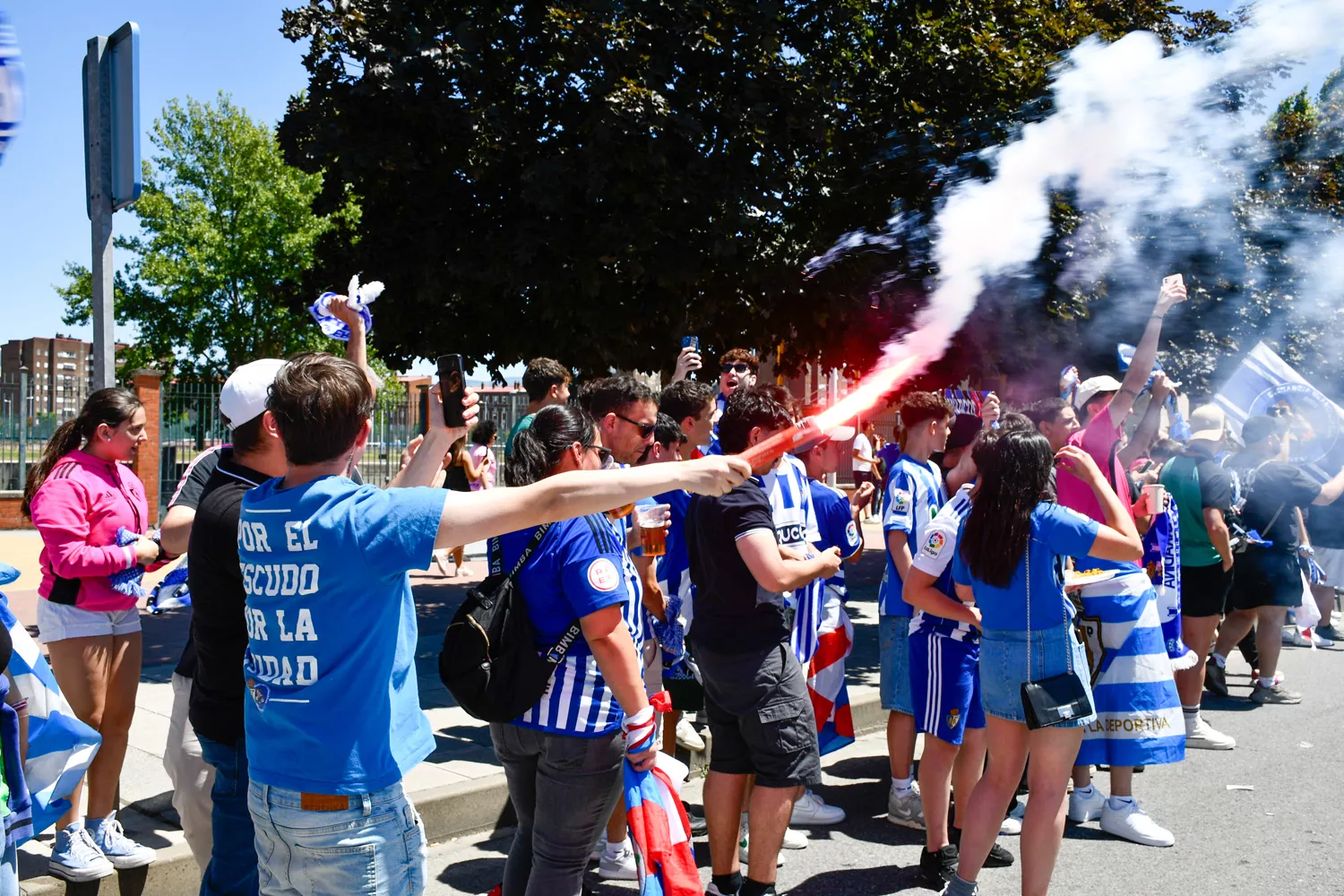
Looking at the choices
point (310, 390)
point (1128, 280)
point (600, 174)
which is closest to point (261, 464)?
point (310, 390)

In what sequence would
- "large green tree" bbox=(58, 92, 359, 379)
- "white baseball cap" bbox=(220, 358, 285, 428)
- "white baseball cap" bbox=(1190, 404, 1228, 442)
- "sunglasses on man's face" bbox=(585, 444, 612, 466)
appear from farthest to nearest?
"large green tree" bbox=(58, 92, 359, 379), "white baseball cap" bbox=(1190, 404, 1228, 442), "sunglasses on man's face" bbox=(585, 444, 612, 466), "white baseball cap" bbox=(220, 358, 285, 428)

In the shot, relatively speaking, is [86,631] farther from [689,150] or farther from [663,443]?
[689,150]

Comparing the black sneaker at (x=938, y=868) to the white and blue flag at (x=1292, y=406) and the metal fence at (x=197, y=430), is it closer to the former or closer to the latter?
the white and blue flag at (x=1292, y=406)

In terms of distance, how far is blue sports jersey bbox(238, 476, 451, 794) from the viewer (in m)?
2.35

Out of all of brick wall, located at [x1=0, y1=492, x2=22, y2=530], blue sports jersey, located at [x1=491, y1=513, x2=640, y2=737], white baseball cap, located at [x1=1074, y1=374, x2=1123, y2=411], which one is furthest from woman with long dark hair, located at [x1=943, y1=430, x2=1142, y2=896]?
brick wall, located at [x1=0, y1=492, x2=22, y2=530]

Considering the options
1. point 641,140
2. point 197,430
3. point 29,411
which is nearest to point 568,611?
point 641,140

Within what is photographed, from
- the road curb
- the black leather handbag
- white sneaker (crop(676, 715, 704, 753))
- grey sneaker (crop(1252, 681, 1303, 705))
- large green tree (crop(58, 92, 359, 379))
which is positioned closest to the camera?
the black leather handbag

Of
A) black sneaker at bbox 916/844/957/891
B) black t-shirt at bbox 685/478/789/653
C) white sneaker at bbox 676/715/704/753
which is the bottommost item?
black sneaker at bbox 916/844/957/891

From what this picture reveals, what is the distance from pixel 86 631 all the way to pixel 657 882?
258 centimetres

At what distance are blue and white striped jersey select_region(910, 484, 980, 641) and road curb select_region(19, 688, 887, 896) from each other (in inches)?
Answer: 90.0

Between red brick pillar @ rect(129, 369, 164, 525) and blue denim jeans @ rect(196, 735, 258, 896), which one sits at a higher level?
red brick pillar @ rect(129, 369, 164, 525)

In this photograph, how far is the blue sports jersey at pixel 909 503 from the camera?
5.15m

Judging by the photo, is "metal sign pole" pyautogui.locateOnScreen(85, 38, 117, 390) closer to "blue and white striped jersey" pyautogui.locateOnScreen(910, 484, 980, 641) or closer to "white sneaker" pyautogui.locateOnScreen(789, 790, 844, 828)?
"blue and white striped jersey" pyautogui.locateOnScreen(910, 484, 980, 641)

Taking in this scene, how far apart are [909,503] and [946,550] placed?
31.1 inches
